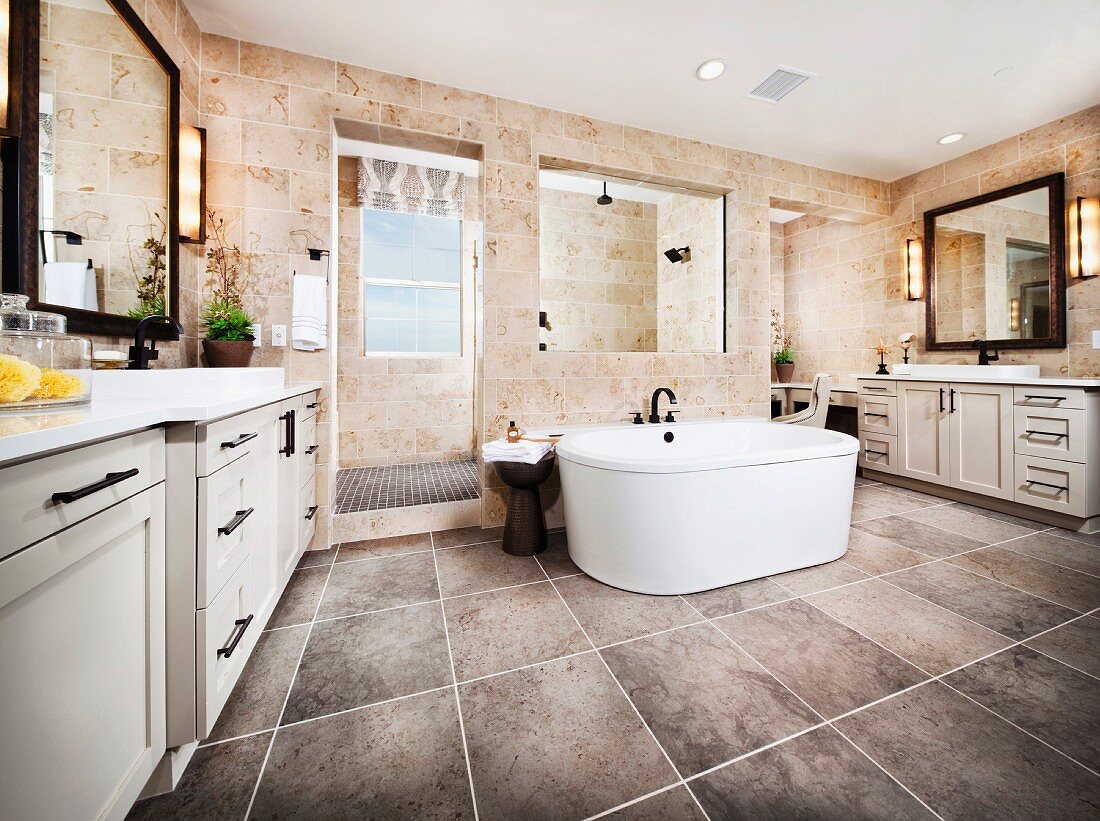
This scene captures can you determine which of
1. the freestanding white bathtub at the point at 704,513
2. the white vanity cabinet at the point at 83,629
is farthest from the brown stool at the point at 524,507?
the white vanity cabinet at the point at 83,629

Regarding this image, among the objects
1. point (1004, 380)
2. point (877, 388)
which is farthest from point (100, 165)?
point (877, 388)

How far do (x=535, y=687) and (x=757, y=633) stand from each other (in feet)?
2.85

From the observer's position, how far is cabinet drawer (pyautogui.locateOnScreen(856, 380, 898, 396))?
11.8ft

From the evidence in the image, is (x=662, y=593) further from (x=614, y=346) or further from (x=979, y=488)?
(x=979, y=488)

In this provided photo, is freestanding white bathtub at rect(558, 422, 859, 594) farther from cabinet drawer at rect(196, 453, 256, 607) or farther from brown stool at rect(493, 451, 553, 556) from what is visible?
cabinet drawer at rect(196, 453, 256, 607)

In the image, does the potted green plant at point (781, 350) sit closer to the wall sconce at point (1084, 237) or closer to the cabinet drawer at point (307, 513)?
the wall sconce at point (1084, 237)

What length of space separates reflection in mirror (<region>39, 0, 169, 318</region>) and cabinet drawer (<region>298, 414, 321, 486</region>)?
714mm

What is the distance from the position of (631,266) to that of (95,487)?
3345mm

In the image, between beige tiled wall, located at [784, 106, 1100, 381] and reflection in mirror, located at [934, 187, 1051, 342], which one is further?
reflection in mirror, located at [934, 187, 1051, 342]

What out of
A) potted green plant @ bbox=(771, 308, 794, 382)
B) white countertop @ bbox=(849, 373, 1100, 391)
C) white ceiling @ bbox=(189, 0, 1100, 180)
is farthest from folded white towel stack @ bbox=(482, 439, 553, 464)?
potted green plant @ bbox=(771, 308, 794, 382)

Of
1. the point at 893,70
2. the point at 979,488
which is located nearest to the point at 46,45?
the point at 893,70

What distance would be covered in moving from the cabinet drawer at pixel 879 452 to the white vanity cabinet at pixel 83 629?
178 inches

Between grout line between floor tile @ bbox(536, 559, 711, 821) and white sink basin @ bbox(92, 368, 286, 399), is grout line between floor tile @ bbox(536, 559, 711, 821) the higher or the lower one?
the lower one

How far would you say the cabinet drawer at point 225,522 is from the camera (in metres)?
1.04
